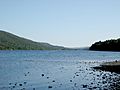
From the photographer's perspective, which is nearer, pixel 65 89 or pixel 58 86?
pixel 65 89

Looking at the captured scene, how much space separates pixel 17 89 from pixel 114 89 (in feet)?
44.7

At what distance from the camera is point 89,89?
39.9m

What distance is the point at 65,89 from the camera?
133 feet

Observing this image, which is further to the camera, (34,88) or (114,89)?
(34,88)

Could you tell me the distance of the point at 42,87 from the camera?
4272cm

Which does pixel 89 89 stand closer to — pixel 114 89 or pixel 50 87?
pixel 114 89

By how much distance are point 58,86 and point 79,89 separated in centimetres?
441

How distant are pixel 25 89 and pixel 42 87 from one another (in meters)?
3.23

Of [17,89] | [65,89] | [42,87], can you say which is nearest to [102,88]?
[65,89]

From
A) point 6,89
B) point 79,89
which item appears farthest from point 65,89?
point 6,89

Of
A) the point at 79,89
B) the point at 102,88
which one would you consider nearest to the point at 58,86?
the point at 79,89

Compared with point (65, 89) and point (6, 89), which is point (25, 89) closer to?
point (6, 89)

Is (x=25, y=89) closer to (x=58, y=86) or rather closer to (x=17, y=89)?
(x=17, y=89)

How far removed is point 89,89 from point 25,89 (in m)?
9.08
